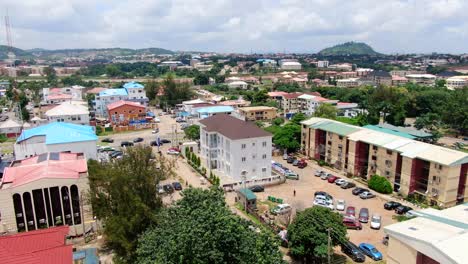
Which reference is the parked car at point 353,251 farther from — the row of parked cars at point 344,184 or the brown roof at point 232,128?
the brown roof at point 232,128

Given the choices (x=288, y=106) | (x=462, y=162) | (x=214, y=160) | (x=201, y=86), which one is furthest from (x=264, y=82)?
(x=462, y=162)

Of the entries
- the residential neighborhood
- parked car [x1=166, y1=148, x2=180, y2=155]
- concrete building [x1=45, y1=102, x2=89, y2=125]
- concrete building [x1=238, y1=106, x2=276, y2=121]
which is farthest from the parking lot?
concrete building [x1=45, y1=102, x2=89, y2=125]

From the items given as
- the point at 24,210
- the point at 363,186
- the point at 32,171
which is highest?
the point at 32,171

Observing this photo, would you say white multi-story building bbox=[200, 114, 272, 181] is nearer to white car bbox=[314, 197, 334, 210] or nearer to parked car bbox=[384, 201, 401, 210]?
white car bbox=[314, 197, 334, 210]

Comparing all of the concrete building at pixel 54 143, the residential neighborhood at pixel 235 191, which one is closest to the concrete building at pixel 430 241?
the residential neighborhood at pixel 235 191

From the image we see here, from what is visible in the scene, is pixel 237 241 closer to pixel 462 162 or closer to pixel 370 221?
pixel 370 221
